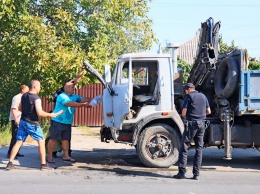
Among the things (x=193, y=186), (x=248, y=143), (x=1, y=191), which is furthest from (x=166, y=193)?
(x=248, y=143)

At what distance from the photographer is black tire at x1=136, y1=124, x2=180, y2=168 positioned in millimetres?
9945

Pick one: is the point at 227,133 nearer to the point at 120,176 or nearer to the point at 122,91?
the point at 122,91

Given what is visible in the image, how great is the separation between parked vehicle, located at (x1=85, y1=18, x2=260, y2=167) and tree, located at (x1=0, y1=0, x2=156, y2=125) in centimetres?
495

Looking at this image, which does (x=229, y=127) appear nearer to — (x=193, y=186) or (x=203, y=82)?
(x=203, y=82)

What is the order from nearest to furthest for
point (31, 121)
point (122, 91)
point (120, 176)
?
1. point (120, 176)
2. point (31, 121)
3. point (122, 91)

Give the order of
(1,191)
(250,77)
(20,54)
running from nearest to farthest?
(1,191)
(250,77)
(20,54)

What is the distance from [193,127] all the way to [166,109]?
1.17 meters

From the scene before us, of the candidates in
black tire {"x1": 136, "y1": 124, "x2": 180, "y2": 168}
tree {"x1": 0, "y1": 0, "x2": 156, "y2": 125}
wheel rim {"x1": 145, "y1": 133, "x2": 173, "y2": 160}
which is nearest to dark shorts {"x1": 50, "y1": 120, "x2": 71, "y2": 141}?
black tire {"x1": 136, "y1": 124, "x2": 180, "y2": 168}

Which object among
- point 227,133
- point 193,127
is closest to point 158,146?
point 193,127

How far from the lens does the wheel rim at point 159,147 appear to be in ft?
32.8

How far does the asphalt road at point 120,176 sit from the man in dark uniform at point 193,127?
291 millimetres

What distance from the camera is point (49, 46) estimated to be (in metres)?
14.8

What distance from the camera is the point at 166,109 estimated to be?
9.98 metres

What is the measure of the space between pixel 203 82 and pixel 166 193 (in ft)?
13.1
